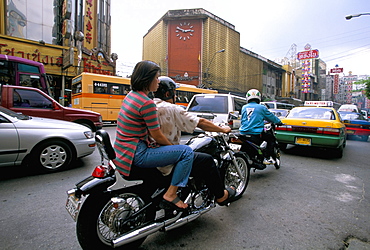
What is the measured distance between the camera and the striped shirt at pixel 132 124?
188 cm

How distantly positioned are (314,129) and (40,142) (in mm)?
6378

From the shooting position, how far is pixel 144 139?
2035mm

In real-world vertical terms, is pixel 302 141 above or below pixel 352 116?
below

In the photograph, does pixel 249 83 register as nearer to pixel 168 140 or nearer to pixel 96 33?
pixel 96 33

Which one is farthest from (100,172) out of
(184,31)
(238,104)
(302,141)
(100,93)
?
(184,31)

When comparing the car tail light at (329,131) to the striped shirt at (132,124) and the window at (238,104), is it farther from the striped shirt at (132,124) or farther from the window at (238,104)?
the striped shirt at (132,124)

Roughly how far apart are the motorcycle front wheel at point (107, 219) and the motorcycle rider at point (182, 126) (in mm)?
425

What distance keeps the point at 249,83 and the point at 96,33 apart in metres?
25.1

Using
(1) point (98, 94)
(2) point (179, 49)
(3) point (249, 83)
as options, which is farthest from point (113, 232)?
(3) point (249, 83)

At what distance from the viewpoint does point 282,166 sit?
5.35 m

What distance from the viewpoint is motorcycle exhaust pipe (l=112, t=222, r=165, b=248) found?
5.99ft

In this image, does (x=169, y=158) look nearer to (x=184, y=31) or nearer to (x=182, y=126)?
(x=182, y=126)

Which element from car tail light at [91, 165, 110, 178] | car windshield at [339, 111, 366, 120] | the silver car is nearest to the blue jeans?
car tail light at [91, 165, 110, 178]

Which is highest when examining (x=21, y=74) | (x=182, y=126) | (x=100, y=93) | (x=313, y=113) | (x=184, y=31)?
(x=184, y=31)
